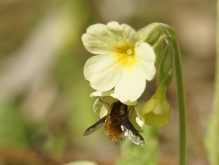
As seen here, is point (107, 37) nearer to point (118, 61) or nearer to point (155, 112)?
point (118, 61)

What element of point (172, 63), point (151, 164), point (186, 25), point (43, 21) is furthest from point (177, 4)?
point (172, 63)

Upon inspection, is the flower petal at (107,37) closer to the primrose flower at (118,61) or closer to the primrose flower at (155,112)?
the primrose flower at (118,61)

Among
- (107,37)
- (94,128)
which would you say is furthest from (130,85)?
(94,128)

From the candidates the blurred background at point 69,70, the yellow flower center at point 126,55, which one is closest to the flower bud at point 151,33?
the yellow flower center at point 126,55

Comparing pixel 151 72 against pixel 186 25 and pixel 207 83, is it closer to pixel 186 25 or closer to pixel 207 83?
pixel 207 83

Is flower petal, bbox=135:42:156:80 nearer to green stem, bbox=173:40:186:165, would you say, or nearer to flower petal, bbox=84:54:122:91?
flower petal, bbox=84:54:122:91

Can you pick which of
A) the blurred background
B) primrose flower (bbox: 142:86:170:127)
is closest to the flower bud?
primrose flower (bbox: 142:86:170:127)

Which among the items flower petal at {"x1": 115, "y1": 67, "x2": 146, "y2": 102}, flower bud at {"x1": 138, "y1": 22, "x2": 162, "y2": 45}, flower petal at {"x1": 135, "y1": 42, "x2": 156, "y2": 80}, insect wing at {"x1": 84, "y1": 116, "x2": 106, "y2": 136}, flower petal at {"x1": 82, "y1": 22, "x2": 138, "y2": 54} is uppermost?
flower bud at {"x1": 138, "y1": 22, "x2": 162, "y2": 45}
